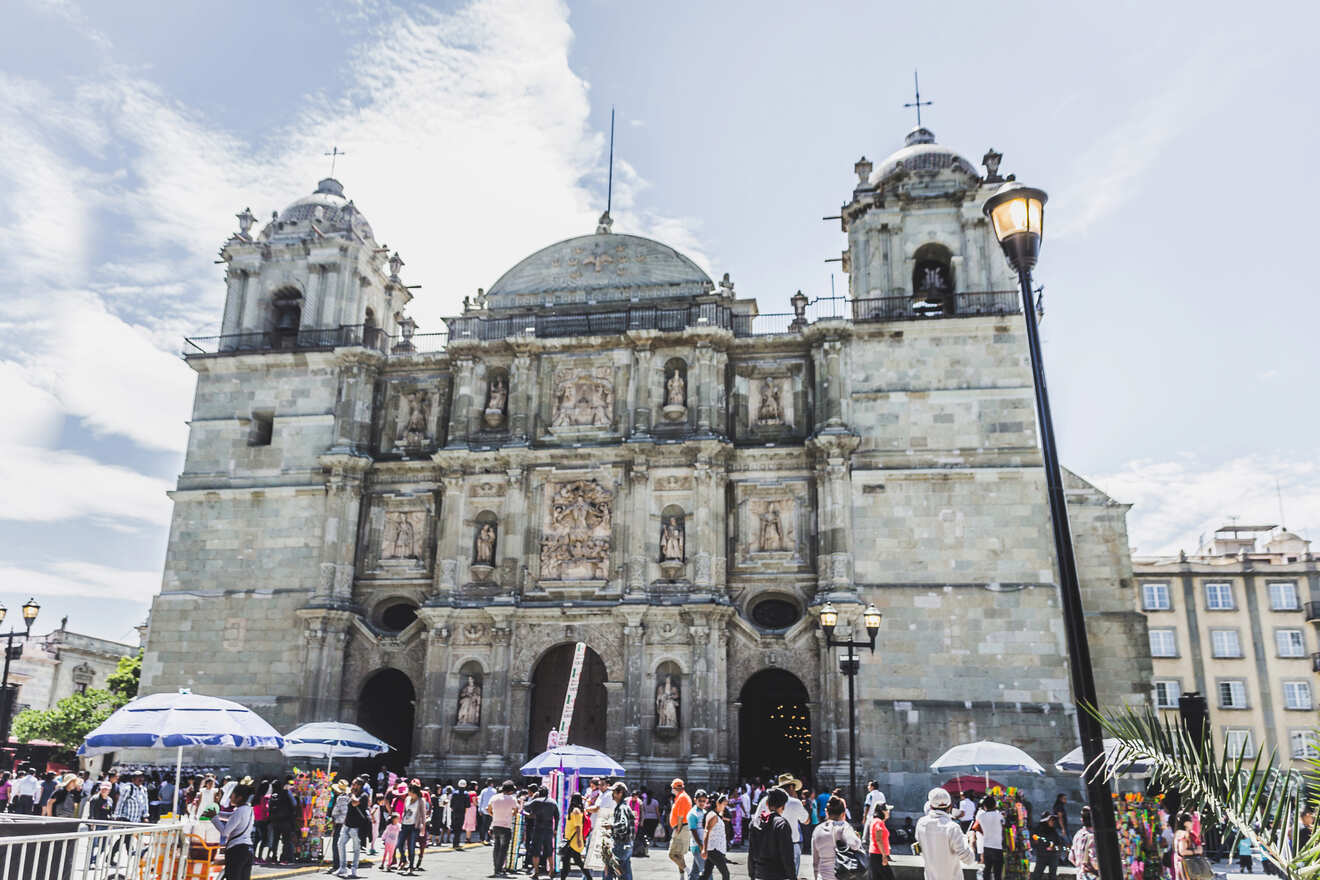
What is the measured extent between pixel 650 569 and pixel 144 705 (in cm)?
1617

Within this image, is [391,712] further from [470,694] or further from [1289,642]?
[1289,642]

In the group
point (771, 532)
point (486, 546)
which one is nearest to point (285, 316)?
point (486, 546)

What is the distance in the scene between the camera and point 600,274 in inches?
1293

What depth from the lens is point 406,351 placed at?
3566 cm

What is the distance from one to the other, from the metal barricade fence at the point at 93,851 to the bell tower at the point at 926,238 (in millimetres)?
24710

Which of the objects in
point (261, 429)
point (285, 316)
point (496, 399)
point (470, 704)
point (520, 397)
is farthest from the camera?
point (285, 316)

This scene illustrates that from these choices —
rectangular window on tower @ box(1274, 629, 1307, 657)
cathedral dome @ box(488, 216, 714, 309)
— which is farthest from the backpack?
rectangular window on tower @ box(1274, 629, 1307, 657)

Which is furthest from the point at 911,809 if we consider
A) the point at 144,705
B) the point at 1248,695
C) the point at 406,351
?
the point at 1248,695

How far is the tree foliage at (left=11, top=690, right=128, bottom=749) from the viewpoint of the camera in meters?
44.8

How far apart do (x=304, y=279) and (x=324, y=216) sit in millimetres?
2207

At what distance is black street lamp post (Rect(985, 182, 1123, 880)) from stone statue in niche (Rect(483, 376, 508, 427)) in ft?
77.7

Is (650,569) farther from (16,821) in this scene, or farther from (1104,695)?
(16,821)

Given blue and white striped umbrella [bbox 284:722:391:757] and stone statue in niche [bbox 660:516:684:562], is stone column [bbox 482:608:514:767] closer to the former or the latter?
blue and white striped umbrella [bbox 284:722:391:757]

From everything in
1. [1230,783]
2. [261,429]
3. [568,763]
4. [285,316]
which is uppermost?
[285,316]
